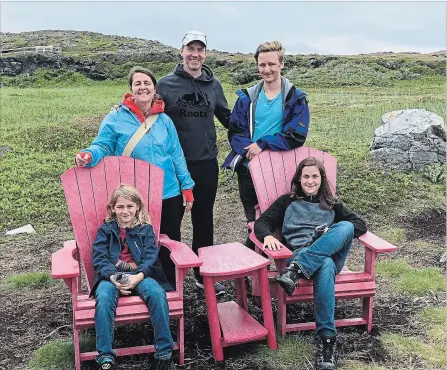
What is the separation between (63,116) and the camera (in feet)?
49.3

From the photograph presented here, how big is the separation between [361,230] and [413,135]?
476 centimetres

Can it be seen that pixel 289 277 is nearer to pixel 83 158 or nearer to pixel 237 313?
pixel 237 313

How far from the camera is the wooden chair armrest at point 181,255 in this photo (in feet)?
11.1

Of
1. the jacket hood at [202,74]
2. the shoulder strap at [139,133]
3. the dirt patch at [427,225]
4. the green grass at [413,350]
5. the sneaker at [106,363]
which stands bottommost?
the green grass at [413,350]

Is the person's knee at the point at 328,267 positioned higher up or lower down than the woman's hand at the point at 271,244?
lower down

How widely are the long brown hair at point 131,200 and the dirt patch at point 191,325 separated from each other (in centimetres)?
83

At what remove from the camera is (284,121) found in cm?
434

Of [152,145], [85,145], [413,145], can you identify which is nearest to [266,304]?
[152,145]

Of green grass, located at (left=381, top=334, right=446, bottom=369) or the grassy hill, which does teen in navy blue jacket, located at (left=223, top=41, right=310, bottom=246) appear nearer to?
the grassy hill

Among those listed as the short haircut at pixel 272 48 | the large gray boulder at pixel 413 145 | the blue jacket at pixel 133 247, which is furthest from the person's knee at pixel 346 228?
the large gray boulder at pixel 413 145

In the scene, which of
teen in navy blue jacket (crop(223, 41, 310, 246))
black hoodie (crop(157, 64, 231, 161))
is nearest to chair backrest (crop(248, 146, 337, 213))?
teen in navy blue jacket (crop(223, 41, 310, 246))

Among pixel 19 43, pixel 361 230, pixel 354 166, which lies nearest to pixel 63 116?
pixel 354 166

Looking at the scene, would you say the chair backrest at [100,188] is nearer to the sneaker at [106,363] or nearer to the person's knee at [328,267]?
the sneaker at [106,363]

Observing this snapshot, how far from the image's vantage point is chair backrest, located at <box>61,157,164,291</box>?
3916 millimetres
